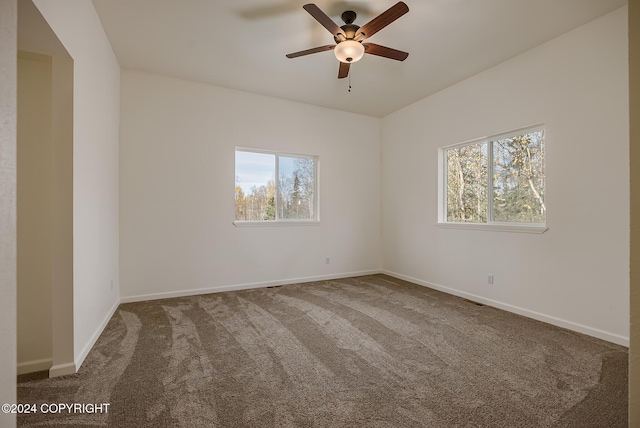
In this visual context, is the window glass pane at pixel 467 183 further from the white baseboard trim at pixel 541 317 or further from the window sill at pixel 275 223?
the window sill at pixel 275 223

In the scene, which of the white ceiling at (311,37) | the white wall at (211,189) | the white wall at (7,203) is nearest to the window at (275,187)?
the white wall at (211,189)

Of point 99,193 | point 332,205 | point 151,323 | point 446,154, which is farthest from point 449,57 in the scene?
point 151,323

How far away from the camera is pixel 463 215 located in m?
4.13

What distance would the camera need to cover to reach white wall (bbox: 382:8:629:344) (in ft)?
8.46

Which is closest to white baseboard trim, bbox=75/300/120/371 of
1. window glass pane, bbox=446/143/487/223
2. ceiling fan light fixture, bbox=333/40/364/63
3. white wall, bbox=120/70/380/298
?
white wall, bbox=120/70/380/298

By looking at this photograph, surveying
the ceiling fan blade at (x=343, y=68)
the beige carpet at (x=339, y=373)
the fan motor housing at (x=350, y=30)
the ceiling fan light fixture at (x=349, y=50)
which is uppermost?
the fan motor housing at (x=350, y=30)

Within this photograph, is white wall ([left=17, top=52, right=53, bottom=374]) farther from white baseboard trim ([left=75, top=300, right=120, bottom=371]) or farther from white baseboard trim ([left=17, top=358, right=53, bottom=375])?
white baseboard trim ([left=75, top=300, right=120, bottom=371])

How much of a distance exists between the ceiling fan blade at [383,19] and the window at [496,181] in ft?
6.86

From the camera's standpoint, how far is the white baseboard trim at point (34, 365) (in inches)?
82.0

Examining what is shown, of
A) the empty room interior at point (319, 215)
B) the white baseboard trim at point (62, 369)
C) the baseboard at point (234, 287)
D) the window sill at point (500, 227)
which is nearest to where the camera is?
the empty room interior at point (319, 215)

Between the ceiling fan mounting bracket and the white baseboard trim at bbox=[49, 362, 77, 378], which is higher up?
the ceiling fan mounting bracket

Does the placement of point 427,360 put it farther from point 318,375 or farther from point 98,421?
point 98,421

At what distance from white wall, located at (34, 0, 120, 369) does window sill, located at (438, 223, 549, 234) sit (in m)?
4.10

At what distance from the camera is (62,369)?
2035 millimetres
